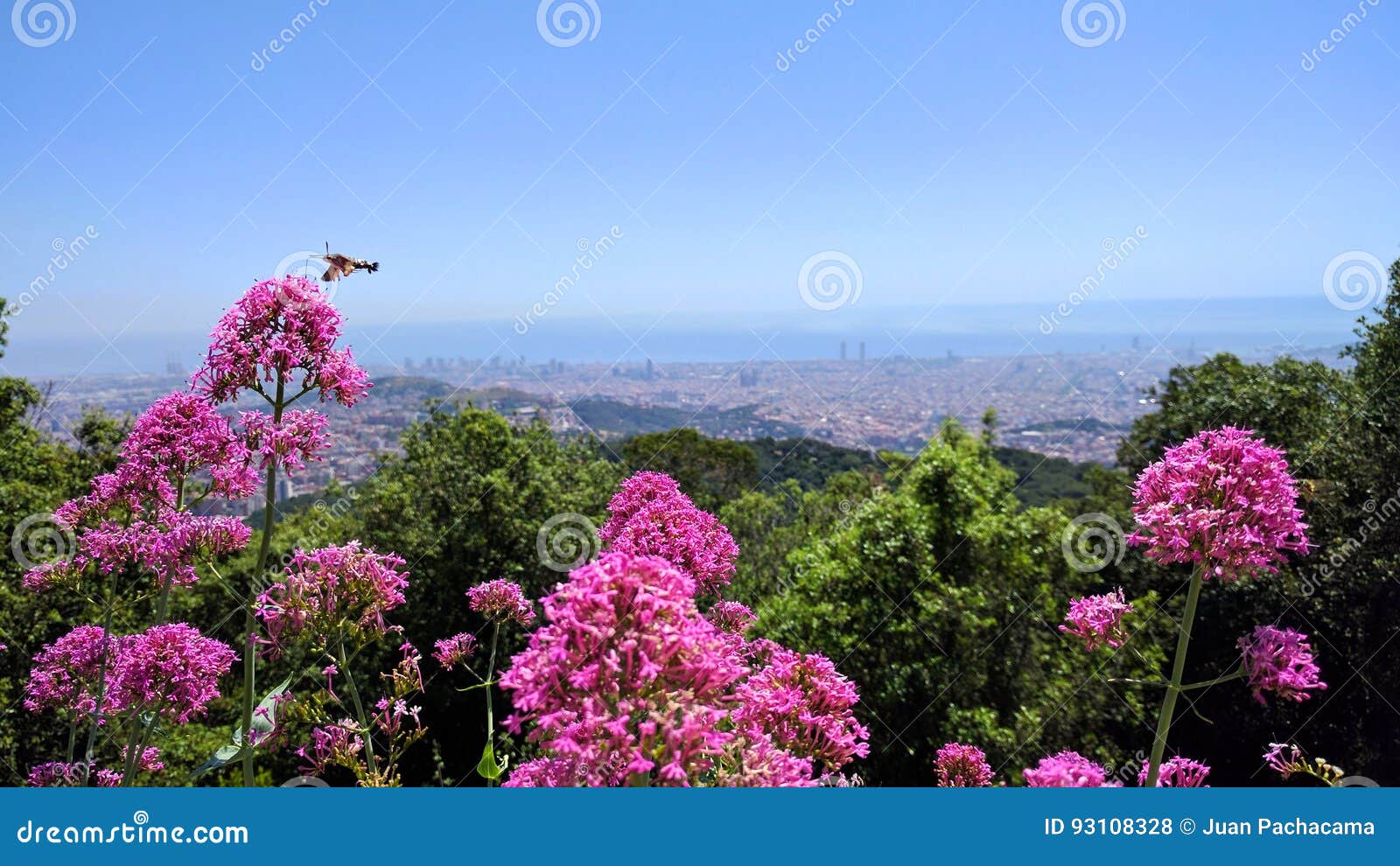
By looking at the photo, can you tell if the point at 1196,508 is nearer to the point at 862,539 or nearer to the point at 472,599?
the point at 472,599

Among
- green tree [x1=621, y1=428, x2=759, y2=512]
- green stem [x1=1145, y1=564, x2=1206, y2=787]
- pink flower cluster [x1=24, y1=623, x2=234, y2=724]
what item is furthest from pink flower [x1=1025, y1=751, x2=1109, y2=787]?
green tree [x1=621, y1=428, x2=759, y2=512]

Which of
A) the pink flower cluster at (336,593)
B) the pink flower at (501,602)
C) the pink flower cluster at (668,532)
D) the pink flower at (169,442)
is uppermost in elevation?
the pink flower at (169,442)

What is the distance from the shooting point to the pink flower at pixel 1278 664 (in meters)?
3.37

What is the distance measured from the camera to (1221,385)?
874 inches

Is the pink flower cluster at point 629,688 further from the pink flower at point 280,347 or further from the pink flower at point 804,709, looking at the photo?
the pink flower at point 280,347

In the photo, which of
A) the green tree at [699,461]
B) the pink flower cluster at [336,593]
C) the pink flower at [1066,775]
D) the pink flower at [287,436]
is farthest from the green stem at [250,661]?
the green tree at [699,461]

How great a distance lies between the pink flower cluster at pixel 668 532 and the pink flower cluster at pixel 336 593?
114 cm

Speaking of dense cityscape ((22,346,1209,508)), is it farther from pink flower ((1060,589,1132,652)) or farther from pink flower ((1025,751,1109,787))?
pink flower ((1025,751,1109,787))

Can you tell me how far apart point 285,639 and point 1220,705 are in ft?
67.5

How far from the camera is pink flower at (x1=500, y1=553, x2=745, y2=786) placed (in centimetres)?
217

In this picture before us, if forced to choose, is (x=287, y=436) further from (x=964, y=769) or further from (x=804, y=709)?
(x=964, y=769)

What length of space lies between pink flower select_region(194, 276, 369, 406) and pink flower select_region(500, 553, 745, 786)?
2.02 meters

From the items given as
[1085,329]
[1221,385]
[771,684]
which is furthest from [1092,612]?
[1085,329]

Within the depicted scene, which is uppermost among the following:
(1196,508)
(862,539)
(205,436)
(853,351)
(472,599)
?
(853,351)
